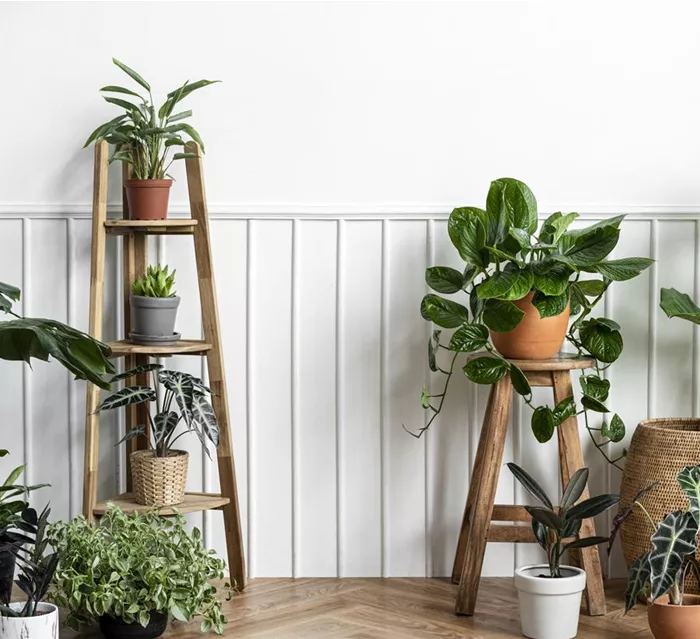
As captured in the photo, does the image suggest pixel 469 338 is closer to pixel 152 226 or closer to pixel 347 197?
pixel 347 197

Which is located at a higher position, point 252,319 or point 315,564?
point 252,319

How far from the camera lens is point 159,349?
8.50 ft

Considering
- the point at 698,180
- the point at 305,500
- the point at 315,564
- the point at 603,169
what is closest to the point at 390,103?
the point at 603,169

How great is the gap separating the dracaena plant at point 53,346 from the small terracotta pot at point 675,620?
1344 millimetres

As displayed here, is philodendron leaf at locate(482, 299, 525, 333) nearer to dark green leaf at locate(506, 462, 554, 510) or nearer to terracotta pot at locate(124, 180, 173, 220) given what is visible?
dark green leaf at locate(506, 462, 554, 510)

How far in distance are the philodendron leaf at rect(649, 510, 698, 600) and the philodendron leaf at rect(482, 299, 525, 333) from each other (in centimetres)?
58

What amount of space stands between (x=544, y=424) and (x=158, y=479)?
1006 mm

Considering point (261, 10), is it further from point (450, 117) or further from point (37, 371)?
point (37, 371)

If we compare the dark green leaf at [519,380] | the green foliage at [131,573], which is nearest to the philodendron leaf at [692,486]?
the dark green leaf at [519,380]

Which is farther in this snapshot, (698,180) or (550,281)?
(698,180)

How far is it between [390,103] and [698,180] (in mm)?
929

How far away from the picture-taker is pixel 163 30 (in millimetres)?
2861

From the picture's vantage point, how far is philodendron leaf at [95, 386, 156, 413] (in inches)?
99.4

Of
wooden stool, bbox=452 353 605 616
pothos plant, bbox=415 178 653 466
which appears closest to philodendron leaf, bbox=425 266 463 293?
pothos plant, bbox=415 178 653 466
